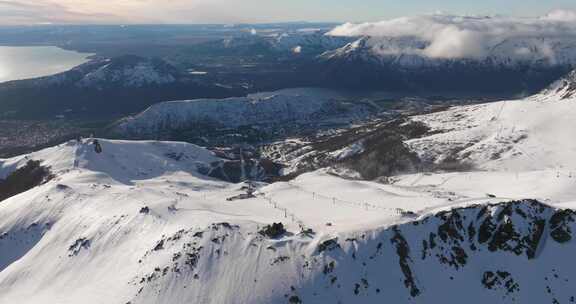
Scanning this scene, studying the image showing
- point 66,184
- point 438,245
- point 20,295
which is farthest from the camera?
point 66,184

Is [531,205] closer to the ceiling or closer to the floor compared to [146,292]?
closer to the ceiling

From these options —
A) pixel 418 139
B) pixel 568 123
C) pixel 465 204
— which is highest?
pixel 465 204

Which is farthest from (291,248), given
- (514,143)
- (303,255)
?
(514,143)

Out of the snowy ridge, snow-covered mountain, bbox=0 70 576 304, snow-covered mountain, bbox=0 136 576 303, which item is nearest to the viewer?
snow-covered mountain, bbox=0 136 576 303

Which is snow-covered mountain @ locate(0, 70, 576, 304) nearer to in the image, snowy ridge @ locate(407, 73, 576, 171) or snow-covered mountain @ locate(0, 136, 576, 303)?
snow-covered mountain @ locate(0, 136, 576, 303)

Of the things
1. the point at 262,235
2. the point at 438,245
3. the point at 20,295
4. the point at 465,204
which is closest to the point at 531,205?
the point at 465,204

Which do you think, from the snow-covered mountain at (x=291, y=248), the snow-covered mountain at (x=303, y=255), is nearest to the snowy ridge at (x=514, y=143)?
the snow-covered mountain at (x=291, y=248)

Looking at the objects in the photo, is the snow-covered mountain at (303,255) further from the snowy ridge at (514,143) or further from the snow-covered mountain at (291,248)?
the snowy ridge at (514,143)

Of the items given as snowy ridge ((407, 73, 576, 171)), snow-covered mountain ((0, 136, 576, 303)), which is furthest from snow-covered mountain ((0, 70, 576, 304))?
snowy ridge ((407, 73, 576, 171))

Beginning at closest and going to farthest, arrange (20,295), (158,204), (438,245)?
1. (438,245)
2. (20,295)
3. (158,204)

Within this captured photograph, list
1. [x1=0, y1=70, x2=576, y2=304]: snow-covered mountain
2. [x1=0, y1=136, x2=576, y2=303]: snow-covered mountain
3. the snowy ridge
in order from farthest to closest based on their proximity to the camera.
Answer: the snowy ridge < [x1=0, y1=70, x2=576, y2=304]: snow-covered mountain < [x1=0, y1=136, x2=576, y2=303]: snow-covered mountain

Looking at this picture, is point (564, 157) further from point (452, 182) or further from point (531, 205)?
point (531, 205)
